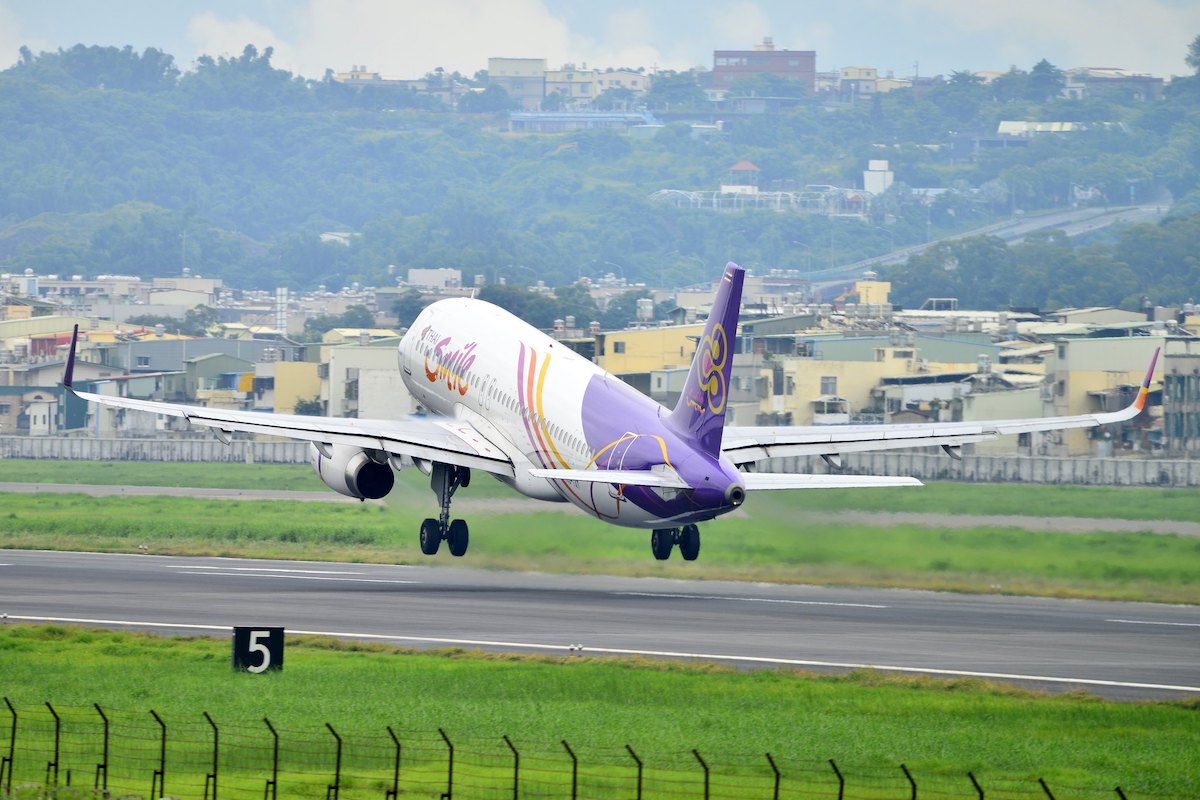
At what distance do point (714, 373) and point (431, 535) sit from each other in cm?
1470

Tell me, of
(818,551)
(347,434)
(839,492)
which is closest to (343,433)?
(347,434)

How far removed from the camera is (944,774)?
3566cm

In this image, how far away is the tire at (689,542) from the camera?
59.8 m

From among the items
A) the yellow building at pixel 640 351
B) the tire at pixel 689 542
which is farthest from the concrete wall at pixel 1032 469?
the tire at pixel 689 542

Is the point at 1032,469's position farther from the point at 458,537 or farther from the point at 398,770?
the point at 398,770

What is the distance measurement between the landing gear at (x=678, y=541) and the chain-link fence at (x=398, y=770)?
71.2 ft

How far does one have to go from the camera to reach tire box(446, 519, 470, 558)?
6462 cm

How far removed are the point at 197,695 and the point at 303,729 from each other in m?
4.60

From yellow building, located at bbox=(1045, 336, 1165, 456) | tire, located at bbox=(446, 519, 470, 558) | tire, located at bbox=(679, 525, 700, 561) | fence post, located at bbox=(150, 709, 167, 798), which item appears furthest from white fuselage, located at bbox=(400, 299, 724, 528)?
yellow building, located at bbox=(1045, 336, 1165, 456)

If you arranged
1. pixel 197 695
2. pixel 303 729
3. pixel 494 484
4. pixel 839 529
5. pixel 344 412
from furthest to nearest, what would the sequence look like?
pixel 344 412
pixel 494 484
pixel 839 529
pixel 197 695
pixel 303 729

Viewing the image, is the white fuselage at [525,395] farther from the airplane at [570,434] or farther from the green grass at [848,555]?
the green grass at [848,555]

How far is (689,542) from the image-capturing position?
60.0m

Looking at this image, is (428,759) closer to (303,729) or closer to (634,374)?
(303,729)

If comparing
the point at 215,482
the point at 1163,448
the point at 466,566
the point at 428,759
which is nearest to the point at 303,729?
the point at 428,759
